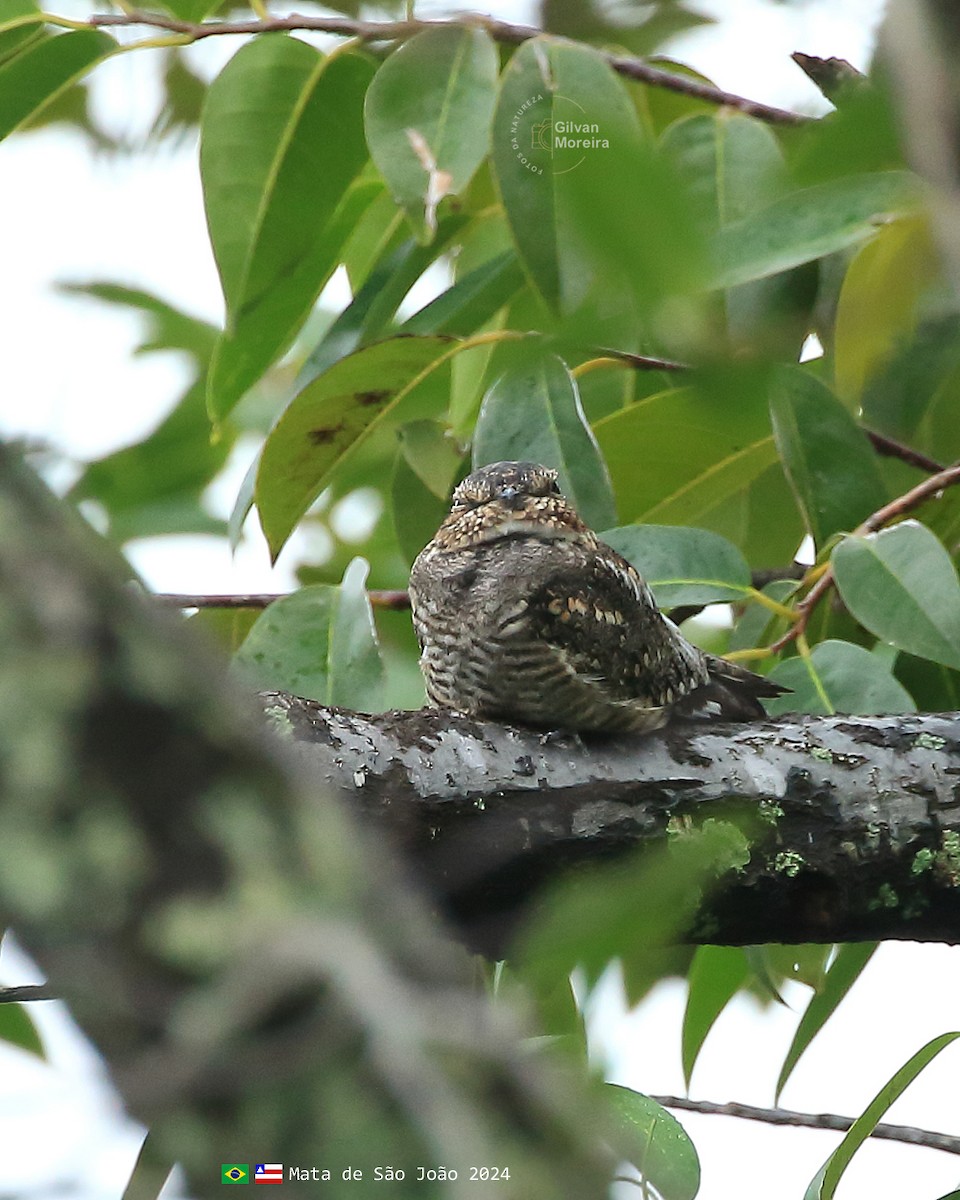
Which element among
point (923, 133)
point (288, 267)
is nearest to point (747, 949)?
point (288, 267)

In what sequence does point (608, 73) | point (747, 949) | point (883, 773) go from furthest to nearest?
point (608, 73) → point (747, 949) → point (883, 773)

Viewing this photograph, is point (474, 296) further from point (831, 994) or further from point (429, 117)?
point (831, 994)

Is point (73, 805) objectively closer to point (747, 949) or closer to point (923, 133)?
point (923, 133)

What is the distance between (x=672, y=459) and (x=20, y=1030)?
1.50 metres

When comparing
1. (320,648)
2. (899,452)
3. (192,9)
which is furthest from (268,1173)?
(899,452)

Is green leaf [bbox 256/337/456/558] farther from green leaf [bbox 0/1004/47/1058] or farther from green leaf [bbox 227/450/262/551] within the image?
green leaf [bbox 0/1004/47/1058]

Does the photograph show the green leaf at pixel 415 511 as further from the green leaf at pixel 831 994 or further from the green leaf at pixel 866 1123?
the green leaf at pixel 866 1123

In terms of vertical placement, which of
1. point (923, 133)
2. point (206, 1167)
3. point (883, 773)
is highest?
point (923, 133)

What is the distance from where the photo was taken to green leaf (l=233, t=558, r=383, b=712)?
2180mm

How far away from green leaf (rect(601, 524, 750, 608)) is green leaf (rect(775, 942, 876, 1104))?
0.61 metres

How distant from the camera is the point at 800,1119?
2.00 metres

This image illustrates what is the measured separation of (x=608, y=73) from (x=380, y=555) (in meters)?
1.74

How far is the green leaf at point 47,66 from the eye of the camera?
2348 millimetres

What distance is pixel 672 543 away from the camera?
2363mm
